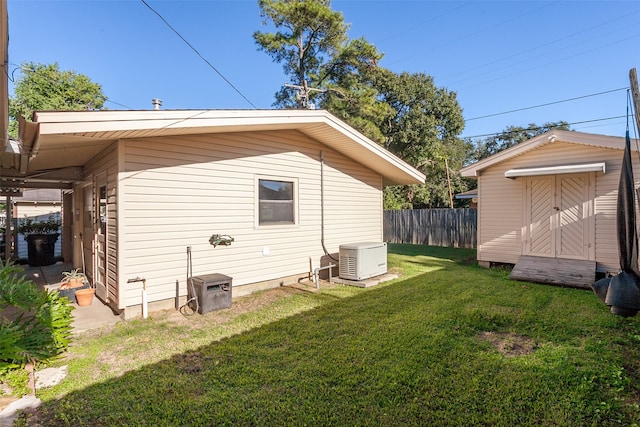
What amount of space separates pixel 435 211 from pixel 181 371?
12.5 m

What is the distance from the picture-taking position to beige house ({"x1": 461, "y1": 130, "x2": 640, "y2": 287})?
21.4 feet

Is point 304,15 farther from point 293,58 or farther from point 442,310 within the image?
point 442,310

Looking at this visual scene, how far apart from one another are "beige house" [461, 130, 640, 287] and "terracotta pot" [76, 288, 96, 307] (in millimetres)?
8379

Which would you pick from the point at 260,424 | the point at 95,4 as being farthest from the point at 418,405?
the point at 95,4

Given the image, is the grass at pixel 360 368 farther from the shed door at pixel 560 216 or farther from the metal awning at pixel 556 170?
the metal awning at pixel 556 170

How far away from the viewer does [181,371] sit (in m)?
3.10

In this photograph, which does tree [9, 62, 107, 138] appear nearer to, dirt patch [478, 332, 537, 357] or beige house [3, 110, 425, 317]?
beige house [3, 110, 425, 317]

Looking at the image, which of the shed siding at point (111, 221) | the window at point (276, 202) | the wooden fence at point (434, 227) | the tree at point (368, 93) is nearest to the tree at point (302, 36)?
the tree at point (368, 93)

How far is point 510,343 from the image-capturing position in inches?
144

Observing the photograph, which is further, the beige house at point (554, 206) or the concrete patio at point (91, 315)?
the beige house at point (554, 206)

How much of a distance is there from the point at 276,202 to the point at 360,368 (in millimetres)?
3986

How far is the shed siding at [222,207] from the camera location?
15.0 ft

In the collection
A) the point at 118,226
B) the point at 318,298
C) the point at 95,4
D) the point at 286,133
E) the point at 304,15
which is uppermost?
the point at 304,15

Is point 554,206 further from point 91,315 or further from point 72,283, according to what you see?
point 72,283
